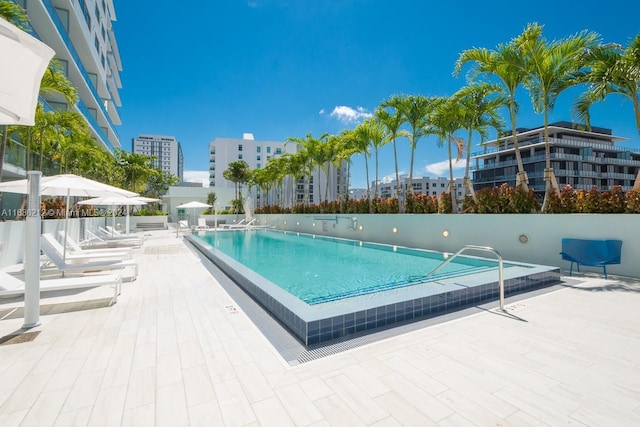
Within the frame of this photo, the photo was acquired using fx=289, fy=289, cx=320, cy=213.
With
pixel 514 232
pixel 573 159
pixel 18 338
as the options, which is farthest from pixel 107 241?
pixel 573 159

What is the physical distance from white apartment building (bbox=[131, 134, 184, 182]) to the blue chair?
156398mm

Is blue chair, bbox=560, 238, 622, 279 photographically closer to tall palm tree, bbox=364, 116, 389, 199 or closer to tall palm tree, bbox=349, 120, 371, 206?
tall palm tree, bbox=349, 120, 371, 206

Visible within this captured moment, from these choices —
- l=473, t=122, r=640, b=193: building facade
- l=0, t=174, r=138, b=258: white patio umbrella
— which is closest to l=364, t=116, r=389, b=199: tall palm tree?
l=0, t=174, r=138, b=258: white patio umbrella

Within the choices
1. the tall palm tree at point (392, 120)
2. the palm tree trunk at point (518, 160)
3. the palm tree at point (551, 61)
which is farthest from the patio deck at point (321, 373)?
the tall palm tree at point (392, 120)

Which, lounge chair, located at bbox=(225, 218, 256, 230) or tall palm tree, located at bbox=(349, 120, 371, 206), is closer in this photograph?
tall palm tree, located at bbox=(349, 120, 371, 206)

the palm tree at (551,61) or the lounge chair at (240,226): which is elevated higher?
the palm tree at (551,61)

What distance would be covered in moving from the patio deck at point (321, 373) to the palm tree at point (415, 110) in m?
10.4

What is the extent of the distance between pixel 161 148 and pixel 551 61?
542 ft

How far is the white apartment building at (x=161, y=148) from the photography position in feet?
468

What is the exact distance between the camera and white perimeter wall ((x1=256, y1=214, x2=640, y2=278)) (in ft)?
22.1

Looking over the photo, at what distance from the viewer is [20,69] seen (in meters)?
2.72

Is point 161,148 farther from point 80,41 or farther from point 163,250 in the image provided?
point 163,250

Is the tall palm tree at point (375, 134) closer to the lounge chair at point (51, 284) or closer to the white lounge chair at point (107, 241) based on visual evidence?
the white lounge chair at point (107, 241)

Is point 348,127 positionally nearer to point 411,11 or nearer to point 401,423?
point 411,11
